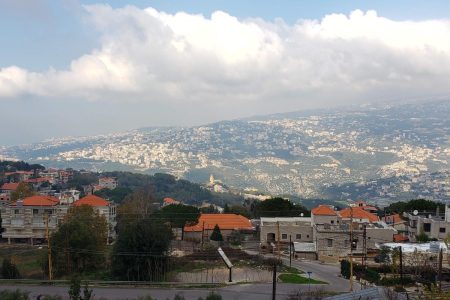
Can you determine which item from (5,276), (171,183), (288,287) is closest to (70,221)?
(5,276)

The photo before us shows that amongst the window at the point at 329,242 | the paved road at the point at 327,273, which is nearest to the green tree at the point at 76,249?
the paved road at the point at 327,273

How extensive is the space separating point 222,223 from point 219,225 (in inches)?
28.3

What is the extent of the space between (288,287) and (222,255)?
7011mm

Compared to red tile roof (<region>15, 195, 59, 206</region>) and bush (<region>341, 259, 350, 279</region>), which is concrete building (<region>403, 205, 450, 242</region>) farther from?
red tile roof (<region>15, 195, 59, 206</region>)

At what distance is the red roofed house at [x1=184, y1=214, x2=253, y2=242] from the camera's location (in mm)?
44531

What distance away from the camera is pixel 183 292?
2220 cm

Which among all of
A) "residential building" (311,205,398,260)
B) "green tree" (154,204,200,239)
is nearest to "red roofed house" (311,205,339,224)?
"residential building" (311,205,398,260)

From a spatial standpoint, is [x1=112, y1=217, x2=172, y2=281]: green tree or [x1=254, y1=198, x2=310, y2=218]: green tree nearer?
[x1=112, y1=217, x2=172, y2=281]: green tree

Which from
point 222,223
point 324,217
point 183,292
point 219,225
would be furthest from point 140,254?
point 222,223

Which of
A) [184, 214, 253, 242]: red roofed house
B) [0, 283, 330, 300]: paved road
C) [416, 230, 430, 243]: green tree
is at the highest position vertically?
[0, 283, 330, 300]: paved road

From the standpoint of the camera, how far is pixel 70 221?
100 ft

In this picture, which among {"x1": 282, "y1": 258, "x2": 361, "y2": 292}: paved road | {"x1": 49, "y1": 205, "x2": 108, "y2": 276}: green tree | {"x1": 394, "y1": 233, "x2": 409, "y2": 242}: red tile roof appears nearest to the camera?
{"x1": 282, "y1": 258, "x2": 361, "y2": 292}: paved road

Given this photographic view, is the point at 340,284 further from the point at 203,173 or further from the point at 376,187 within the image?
the point at 203,173

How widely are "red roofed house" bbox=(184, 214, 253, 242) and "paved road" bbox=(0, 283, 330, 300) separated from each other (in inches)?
741
